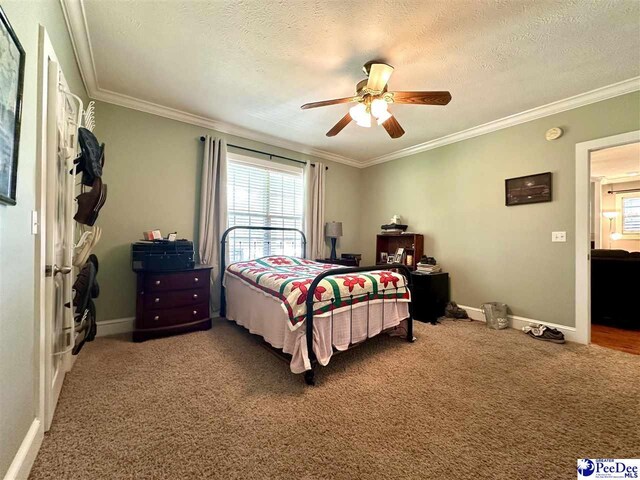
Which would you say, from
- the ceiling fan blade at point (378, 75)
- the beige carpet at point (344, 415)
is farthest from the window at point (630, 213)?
the ceiling fan blade at point (378, 75)

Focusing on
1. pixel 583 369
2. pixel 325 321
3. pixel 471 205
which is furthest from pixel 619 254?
pixel 325 321

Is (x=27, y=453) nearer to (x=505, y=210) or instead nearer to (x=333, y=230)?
(x=333, y=230)

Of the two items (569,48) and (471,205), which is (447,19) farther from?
(471,205)

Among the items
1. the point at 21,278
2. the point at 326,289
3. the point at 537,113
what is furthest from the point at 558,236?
the point at 21,278

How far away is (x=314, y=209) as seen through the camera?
15.0 feet

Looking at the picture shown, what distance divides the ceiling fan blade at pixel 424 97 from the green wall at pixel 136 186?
259 centimetres

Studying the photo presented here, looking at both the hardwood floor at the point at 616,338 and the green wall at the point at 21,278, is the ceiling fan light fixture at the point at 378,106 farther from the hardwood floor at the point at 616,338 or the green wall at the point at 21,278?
the hardwood floor at the point at 616,338

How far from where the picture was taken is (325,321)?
2.11 meters

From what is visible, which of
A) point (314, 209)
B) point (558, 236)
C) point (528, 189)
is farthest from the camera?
point (314, 209)

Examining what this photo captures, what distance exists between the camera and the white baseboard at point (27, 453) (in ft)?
3.51

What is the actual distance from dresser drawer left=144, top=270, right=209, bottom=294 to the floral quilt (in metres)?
0.47

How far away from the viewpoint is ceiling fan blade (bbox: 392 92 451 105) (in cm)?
216

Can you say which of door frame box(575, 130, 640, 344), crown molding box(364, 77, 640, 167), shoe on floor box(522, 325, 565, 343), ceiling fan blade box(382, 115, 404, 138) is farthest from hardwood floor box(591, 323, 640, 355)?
ceiling fan blade box(382, 115, 404, 138)

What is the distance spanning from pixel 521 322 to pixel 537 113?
2544mm
